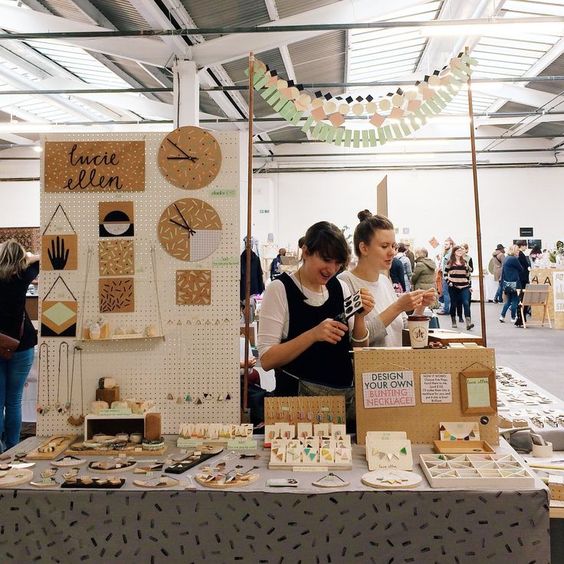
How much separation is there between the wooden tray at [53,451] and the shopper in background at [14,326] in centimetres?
180

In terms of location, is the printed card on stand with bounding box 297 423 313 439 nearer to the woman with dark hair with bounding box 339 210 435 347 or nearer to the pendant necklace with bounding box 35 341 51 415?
the woman with dark hair with bounding box 339 210 435 347

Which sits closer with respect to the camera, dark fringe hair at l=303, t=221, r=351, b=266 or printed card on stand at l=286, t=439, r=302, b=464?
printed card on stand at l=286, t=439, r=302, b=464

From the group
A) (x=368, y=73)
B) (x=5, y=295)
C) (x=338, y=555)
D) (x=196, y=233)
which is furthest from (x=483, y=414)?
(x=368, y=73)

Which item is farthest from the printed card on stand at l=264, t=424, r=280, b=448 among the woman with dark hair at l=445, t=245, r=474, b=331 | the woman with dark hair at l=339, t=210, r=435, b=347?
the woman with dark hair at l=445, t=245, r=474, b=331

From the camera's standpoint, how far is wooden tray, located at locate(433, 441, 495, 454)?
5.49ft

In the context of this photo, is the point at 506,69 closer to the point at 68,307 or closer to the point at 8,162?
the point at 68,307

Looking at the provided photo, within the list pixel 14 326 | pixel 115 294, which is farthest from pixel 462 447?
pixel 14 326

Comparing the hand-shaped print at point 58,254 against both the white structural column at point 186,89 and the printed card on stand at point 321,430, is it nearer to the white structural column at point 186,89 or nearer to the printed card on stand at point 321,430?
the printed card on stand at point 321,430

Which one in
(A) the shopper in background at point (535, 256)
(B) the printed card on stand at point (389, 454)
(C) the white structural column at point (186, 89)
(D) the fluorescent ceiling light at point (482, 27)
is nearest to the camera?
(B) the printed card on stand at point (389, 454)

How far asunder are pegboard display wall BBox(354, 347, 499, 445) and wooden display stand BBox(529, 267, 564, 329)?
916 centimetres

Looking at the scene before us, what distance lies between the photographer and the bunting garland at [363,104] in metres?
2.20

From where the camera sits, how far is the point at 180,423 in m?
1.92

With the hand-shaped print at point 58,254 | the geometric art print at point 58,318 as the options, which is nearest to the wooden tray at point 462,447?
the geometric art print at point 58,318

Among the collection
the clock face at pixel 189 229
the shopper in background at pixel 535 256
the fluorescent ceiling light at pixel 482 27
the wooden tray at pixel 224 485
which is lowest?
the wooden tray at pixel 224 485
